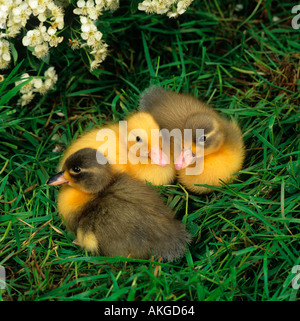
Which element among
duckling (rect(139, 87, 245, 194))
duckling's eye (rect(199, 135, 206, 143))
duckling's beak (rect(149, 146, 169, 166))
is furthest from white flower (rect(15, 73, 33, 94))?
duckling's eye (rect(199, 135, 206, 143))

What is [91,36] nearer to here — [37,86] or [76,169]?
[37,86]

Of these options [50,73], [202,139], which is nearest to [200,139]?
[202,139]

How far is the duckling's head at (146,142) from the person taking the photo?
3.14 m

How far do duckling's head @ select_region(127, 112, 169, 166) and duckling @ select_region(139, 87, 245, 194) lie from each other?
128mm

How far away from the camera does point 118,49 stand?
4000 millimetres

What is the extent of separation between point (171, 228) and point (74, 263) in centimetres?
64

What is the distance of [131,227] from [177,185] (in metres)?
0.66

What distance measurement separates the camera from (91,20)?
10.4 feet

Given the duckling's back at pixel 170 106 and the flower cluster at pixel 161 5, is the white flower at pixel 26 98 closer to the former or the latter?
the duckling's back at pixel 170 106

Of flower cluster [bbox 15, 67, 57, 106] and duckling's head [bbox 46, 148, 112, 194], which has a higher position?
flower cluster [bbox 15, 67, 57, 106]

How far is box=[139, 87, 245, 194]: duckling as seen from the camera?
3086 millimetres

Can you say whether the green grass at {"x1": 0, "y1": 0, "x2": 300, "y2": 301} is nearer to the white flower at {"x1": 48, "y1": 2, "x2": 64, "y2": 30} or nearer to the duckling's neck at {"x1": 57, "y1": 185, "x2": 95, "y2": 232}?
the duckling's neck at {"x1": 57, "y1": 185, "x2": 95, "y2": 232}

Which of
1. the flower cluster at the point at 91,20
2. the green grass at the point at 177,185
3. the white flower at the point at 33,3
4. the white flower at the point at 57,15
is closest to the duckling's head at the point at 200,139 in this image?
the green grass at the point at 177,185

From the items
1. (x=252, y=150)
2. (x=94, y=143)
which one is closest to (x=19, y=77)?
(x=94, y=143)
